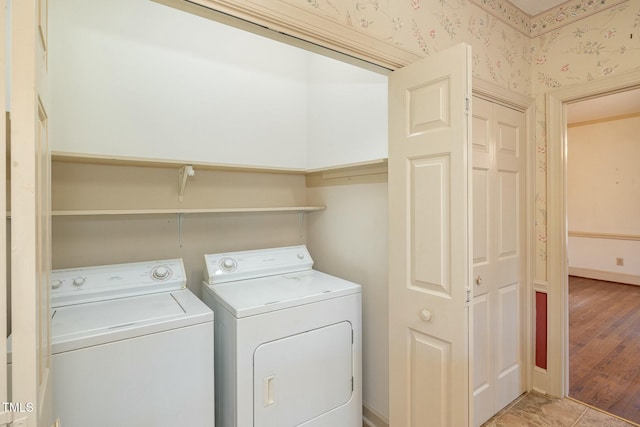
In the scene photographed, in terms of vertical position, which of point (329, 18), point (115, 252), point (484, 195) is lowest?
point (115, 252)

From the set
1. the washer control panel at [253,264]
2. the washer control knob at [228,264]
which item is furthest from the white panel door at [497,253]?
the washer control knob at [228,264]

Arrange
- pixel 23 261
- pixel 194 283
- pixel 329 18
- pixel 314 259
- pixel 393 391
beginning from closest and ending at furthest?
pixel 23 261 → pixel 329 18 → pixel 393 391 → pixel 194 283 → pixel 314 259

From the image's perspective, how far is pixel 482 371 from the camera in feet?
6.51

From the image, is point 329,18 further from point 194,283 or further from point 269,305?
point 194,283

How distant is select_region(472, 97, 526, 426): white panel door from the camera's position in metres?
1.96

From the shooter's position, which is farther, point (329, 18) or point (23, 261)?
point (329, 18)

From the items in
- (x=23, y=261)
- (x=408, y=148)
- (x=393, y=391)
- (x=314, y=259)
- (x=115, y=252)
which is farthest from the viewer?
(x=314, y=259)

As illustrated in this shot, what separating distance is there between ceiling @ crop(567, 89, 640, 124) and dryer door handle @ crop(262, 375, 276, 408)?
441 cm

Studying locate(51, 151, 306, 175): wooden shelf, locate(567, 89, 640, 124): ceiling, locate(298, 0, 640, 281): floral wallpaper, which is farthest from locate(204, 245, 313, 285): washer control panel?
locate(567, 89, 640, 124): ceiling

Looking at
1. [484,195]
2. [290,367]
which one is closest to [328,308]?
[290,367]

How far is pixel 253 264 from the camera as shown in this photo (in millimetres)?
2121

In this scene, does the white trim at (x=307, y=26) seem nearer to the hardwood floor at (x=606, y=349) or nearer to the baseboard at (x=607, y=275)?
the hardwood floor at (x=606, y=349)

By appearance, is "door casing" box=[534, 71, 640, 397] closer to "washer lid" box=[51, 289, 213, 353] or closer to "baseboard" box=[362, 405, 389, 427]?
"baseboard" box=[362, 405, 389, 427]

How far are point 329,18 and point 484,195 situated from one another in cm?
136
